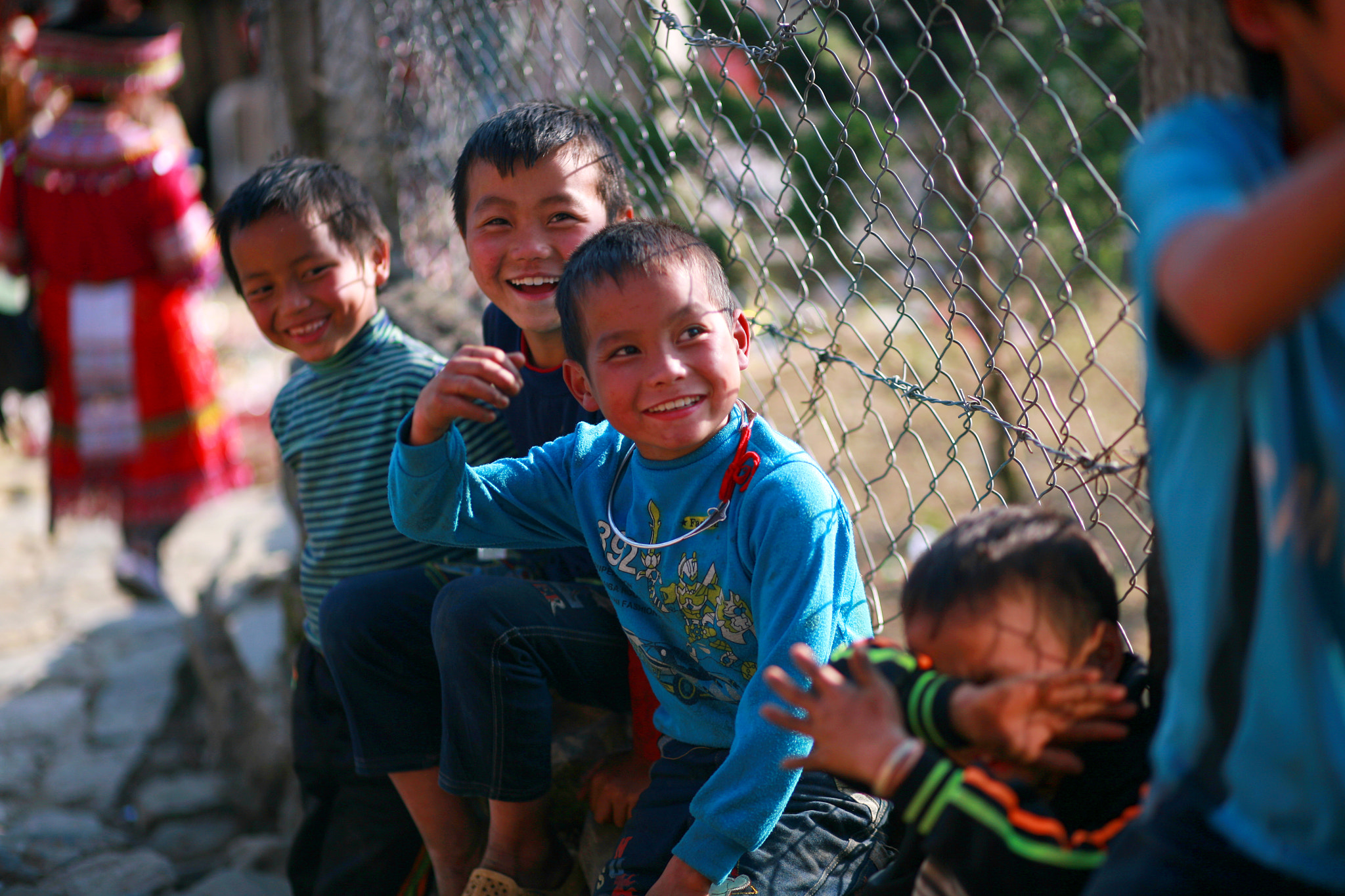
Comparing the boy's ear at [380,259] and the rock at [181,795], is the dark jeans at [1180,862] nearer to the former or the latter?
the boy's ear at [380,259]

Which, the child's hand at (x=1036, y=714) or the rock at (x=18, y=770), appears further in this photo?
the rock at (x=18, y=770)

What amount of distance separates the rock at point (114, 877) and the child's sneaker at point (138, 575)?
183 cm

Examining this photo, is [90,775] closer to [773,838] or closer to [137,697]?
[137,697]

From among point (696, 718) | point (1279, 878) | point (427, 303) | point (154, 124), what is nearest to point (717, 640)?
point (696, 718)

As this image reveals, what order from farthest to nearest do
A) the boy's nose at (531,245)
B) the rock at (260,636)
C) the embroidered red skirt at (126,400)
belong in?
the embroidered red skirt at (126,400), the rock at (260,636), the boy's nose at (531,245)

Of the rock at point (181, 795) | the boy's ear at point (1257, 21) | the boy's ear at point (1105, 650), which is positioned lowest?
the boy's ear at point (1105, 650)

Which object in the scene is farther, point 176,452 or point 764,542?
point 176,452

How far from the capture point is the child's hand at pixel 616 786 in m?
1.93

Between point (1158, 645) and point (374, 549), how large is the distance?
148cm

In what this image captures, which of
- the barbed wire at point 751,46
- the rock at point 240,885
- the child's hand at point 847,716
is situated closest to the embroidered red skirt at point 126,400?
the rock at point 240,885

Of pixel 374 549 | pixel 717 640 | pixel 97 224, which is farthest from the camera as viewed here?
pixel 97 224

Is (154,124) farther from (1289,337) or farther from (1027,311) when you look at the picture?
(1289,337)

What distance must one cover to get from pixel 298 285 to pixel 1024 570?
1639mm

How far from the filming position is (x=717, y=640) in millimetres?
1656
